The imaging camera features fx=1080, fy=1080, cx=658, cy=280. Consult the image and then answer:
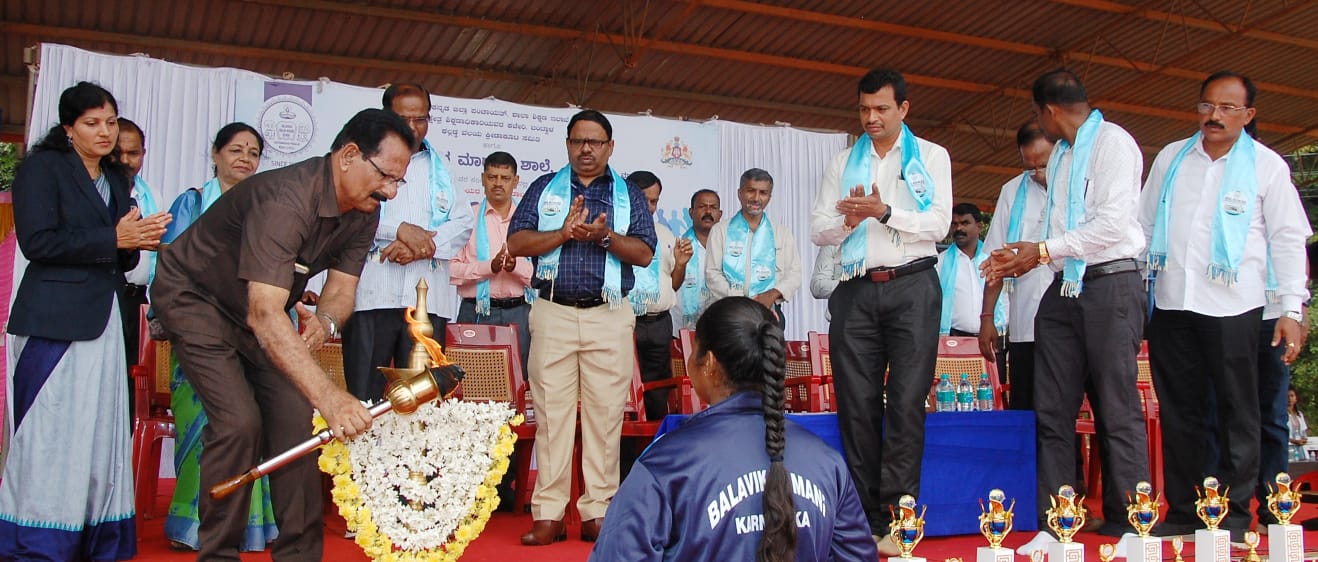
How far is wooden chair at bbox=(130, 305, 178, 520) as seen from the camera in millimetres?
4242

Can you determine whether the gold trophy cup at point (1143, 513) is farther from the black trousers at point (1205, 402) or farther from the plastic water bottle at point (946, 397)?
the plastic water bottle at point (946, 397)

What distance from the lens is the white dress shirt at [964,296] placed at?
659cm

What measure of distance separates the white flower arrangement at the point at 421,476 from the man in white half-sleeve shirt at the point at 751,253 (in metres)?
3.51

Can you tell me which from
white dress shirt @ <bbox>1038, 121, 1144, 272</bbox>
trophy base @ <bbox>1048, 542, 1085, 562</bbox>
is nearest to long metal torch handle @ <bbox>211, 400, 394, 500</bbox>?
Result: trophy base @ <bbox>1048, 542, 1085, 562</bbox>

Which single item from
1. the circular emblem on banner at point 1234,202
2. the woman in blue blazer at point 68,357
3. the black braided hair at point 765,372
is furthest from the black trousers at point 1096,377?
the woman in blue blazer at point 68,357

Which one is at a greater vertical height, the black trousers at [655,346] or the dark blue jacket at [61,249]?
the dark blue jacket at [61,249]

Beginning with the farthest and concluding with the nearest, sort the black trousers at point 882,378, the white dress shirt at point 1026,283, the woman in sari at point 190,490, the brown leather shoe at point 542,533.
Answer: the white dress shirt at point 1026,283 → the brown leather shoe at point 542,533 → the black trousers at point 882,378 → the woman in sari at point 190,490

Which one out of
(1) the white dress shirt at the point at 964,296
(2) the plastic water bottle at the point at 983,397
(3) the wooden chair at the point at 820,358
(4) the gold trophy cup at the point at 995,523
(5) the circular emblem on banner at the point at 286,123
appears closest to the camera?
(4) the gold trophy cup at the point at 995,523

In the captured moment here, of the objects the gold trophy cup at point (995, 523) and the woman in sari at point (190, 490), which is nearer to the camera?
the gold trophy cup at point (995, 523)

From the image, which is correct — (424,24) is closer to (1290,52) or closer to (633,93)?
(633,93)

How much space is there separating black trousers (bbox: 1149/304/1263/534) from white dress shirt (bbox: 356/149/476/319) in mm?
2876

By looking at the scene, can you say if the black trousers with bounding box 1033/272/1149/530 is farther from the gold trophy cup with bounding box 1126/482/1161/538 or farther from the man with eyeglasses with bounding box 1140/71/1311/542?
the gold trophy cup with bounding box 1126/482/1161/538

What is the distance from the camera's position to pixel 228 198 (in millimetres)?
2883

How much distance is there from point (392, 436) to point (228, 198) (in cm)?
79
